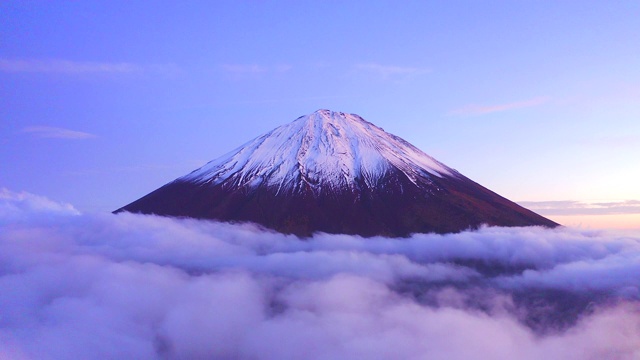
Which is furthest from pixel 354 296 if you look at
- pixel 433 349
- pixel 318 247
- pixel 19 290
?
pixel 19 290

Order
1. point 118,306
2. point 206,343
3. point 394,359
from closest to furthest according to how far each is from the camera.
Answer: point 394,359 < point 206,343 < point 118,306

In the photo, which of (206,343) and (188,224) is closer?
(206,343)

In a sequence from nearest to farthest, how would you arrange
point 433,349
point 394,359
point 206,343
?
point 394,359, point 433,349, point 206,343

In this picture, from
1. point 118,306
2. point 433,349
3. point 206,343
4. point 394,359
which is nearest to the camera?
point 394,359

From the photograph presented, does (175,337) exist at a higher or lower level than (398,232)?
lower

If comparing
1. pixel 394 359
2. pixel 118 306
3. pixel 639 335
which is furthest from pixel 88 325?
pixel 639 335

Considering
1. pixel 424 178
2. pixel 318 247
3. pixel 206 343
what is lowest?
pixel 206 343

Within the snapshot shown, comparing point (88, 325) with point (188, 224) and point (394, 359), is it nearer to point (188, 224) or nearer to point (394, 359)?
point (188, 224)

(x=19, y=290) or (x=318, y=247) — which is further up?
(x=318, y=247)

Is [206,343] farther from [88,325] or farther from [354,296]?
[354,296]
